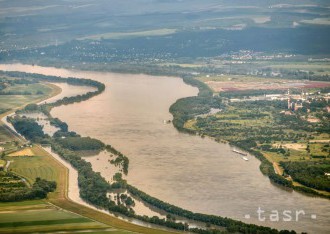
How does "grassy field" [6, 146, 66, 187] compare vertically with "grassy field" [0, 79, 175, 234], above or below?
above

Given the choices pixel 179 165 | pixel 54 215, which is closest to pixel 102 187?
pixel 54 215

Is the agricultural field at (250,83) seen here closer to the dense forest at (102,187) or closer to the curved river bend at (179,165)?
the curved river bend at (179,165)

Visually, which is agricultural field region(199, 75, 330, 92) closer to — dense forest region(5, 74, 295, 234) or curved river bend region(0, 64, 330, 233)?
curved river bend region(0, 64, 330, 233)

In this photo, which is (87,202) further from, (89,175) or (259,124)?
(259,124)

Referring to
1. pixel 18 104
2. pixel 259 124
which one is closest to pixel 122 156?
pixel 259 124

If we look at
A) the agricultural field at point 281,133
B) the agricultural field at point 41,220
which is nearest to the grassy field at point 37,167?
the agricultural field at point 41,220

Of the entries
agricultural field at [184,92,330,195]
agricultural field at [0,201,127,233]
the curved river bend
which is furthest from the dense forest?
agricultural field at [184,92,330,195]
